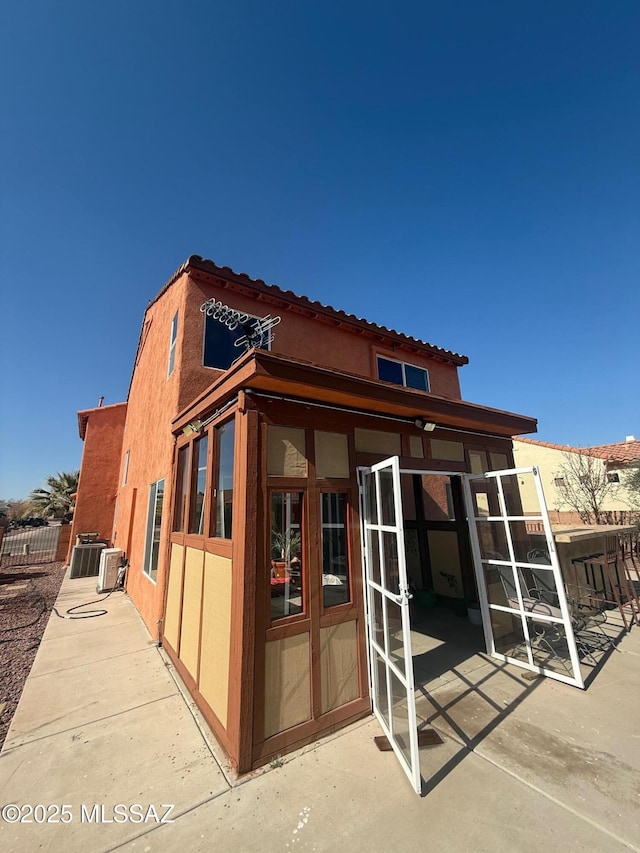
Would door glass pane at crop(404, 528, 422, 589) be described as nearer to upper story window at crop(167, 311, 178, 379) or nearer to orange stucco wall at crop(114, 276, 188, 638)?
orange stucco wall at crop(114, 276, 188, 638)

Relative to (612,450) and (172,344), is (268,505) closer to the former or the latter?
(172,344)

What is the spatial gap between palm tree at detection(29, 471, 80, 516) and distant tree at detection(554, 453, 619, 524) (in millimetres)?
28836

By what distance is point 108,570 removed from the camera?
336 inches

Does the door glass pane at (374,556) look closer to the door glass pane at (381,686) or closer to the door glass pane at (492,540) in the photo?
the door glass pane at (381,686)

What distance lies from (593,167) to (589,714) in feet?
31.6

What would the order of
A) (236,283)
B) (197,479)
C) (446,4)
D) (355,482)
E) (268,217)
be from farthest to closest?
1. (268,217)
2. (236,283)
3. (446,4)
4. (197,479)
5. (355,482)

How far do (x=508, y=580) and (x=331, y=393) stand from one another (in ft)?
12.2

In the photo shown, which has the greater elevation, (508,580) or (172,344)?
(172,344)

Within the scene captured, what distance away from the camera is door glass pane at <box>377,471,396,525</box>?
3.28 meters

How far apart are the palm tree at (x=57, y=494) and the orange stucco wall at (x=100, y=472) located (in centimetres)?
1022

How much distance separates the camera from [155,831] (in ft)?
7.00

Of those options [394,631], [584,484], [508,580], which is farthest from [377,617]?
[584,484]

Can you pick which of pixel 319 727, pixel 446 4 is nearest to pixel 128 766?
pixel 319 727

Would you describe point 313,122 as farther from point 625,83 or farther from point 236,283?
point 625,83
